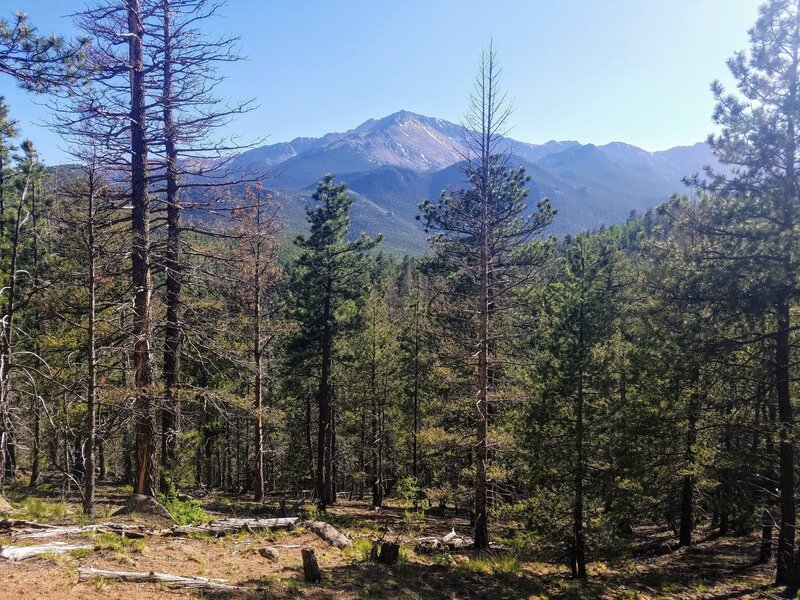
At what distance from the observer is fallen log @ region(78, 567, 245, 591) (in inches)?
257

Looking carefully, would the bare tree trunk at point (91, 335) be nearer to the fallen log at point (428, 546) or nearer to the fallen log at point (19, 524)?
the fallen log at point (19, 524)

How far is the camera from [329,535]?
11367mm

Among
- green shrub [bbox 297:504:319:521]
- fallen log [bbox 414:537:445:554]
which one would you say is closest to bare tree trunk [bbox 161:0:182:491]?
green shrub [bbox 297:504:319:521]

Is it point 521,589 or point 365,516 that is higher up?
point 521,589

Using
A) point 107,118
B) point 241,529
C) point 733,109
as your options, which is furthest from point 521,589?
point 107,118

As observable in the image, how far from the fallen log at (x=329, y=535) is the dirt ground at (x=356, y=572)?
A: 205 mm

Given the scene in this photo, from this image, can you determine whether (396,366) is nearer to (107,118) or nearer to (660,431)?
(660,431)

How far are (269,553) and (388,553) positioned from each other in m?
2.50

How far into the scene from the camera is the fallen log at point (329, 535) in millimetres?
11062

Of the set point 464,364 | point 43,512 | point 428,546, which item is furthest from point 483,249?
point 43,512

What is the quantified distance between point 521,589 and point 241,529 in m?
6.04

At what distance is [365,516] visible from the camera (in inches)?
814

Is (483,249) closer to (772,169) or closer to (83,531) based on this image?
(772,169)

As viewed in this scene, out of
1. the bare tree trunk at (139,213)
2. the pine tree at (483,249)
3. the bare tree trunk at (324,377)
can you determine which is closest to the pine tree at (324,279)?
the bare tree trunk at (324,377)
